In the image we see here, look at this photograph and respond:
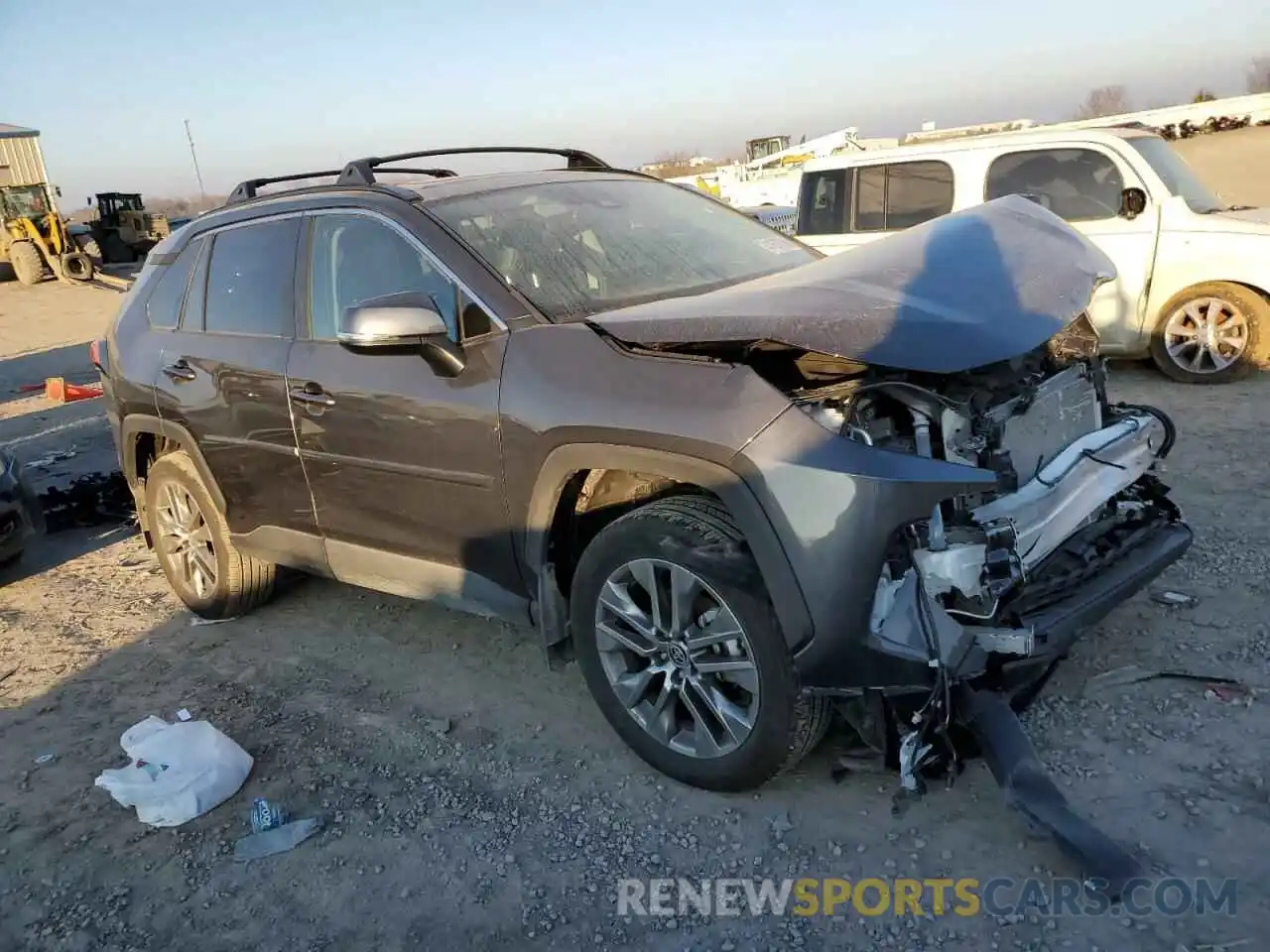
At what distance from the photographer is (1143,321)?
7.28m

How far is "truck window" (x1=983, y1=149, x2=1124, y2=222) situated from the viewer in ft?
24.1

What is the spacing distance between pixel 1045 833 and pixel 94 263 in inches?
1084

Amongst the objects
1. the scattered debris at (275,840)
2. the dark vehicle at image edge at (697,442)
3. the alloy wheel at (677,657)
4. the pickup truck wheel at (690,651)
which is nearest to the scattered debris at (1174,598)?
the dark vehicle at image edge at (697,442)

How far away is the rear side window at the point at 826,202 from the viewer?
8.50 m

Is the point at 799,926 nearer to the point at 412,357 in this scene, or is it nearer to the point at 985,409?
the point at 985,409

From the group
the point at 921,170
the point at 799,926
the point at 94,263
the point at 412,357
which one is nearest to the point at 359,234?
the point at 412,357

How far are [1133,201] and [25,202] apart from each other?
27.0 m

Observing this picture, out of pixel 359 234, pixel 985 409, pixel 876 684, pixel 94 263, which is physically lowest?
pixel 94 263

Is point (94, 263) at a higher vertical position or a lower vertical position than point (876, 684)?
lower

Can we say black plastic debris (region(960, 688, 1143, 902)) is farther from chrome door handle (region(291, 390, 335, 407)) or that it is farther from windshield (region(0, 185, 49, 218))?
windshield (region(0, 185, 49, 218))

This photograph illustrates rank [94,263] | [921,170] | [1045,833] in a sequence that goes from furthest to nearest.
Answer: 1. [94,263]
2. [921,170]
3. [1045,833]

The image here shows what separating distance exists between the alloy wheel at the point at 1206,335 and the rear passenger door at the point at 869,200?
199cm

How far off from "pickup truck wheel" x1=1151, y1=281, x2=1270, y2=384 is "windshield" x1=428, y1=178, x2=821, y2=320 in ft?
14.2

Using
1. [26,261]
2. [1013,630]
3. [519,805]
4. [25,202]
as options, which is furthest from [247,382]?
[25,202]
